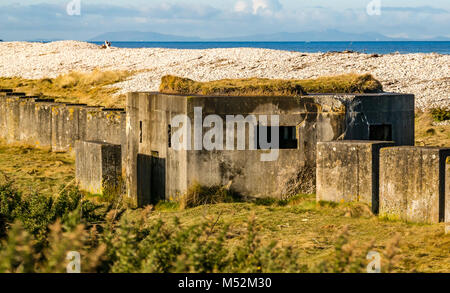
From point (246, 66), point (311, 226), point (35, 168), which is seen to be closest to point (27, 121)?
point (35, 168)

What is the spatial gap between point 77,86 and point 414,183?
2403 cm

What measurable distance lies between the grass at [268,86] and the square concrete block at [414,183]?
2871 mm

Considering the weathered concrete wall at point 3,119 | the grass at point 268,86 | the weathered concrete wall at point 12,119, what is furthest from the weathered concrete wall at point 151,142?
the weathered concrete wall at point 3,119

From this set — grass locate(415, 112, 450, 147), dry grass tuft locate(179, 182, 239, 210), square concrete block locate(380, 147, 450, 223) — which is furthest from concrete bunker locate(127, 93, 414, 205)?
grass locate(415, 112, 450, 147)

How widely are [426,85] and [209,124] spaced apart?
51.5 feet

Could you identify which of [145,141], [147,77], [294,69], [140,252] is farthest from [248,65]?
[140,252]

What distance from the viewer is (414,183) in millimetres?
10930

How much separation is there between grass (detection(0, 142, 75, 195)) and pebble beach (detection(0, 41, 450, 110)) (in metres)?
8.48

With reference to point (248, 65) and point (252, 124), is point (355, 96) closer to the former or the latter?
point (252, 124)

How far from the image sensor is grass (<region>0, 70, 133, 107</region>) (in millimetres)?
28875

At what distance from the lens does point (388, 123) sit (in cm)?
1355

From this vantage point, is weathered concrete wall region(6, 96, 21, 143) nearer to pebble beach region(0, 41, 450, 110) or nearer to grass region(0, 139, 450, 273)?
pebble beach region(0, 41, 450, 110)
